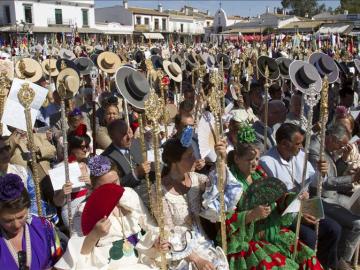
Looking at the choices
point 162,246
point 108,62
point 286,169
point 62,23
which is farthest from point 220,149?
point 62,23

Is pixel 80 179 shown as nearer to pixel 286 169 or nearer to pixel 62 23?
pixel 286 169

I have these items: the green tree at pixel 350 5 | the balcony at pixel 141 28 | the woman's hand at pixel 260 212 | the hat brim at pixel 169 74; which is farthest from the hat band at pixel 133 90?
the green tree at pixel 350 5

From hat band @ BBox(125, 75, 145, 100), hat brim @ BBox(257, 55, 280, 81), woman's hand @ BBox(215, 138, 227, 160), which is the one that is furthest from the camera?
hat brim @ BBox(257, 55, 280, 81)

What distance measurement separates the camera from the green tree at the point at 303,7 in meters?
96.8

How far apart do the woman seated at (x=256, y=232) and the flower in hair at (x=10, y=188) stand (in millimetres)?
1769

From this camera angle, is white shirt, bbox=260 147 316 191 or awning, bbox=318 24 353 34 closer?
white shirt, bbox=260 147 316 191

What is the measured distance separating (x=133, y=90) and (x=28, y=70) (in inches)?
179

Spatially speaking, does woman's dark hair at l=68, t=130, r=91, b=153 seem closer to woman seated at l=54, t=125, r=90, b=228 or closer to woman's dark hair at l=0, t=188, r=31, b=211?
woman seated at l=54, t=125, r=90, b=228

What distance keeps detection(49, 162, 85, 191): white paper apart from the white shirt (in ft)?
6.35

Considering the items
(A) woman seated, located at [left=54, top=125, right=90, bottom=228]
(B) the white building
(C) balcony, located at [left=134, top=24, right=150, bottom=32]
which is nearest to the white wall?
(B) the white building

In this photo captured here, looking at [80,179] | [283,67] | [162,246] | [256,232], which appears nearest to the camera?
[162,246]

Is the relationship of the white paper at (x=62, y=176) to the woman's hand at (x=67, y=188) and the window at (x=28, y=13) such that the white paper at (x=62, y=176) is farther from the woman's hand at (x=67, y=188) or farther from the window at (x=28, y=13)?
the window at (x=28, y=13)

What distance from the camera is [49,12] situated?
53188mm

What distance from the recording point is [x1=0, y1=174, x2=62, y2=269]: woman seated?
2701 millimetres
